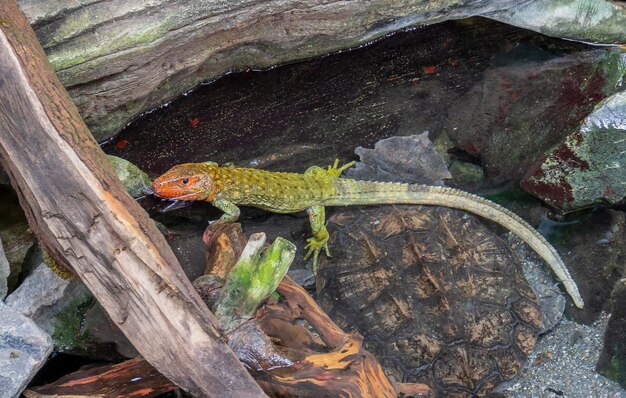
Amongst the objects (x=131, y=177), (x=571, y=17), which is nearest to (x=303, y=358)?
(x=131, y=177)

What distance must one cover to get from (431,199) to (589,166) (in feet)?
3.79

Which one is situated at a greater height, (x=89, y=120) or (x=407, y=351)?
(x=89, y=120)

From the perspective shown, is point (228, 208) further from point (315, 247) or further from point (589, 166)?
point (589, 166)

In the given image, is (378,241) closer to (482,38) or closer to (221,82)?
(221,82)

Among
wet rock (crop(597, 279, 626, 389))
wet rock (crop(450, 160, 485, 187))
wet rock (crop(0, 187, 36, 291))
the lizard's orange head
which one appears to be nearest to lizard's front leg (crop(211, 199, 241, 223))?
the lizard's orange head

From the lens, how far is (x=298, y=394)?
3291mm

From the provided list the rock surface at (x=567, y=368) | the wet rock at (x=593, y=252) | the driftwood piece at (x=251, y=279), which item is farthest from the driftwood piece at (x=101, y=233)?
the wet rock at (x=593, y=252)

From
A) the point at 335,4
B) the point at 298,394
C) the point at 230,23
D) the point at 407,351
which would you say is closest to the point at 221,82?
the point at 230,23

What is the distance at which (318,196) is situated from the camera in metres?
5.00

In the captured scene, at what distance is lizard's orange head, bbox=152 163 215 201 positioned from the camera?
4.67m

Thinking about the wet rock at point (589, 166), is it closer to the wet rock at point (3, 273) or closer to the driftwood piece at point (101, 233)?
the driftwood piece at point (101, 233)

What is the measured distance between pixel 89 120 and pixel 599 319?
3874mm

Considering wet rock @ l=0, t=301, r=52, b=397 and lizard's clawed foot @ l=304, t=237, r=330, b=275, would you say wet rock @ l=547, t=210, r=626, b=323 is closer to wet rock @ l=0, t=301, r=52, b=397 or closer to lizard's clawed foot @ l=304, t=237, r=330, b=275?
lizard's clawed foot @ l=304, t=237, r=330, b=275

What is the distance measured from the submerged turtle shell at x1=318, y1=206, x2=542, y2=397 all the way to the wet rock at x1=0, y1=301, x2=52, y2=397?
1.79m
